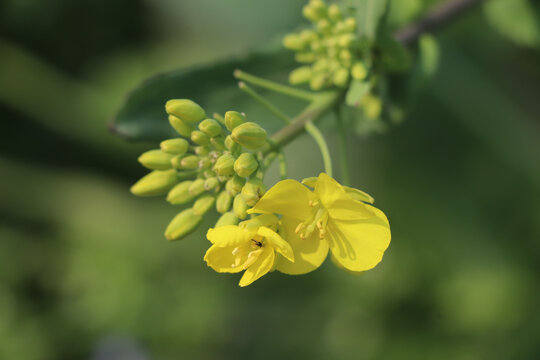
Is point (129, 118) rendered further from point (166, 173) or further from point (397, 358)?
point (397, 358)

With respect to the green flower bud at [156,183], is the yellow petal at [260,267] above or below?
below

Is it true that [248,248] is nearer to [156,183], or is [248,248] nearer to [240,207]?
[240,207]

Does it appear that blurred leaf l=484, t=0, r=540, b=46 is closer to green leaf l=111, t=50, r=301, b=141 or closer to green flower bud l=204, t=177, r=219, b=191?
green leaf l=111, t=50, r=301, b=141

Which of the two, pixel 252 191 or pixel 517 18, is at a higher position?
pixel 517 18

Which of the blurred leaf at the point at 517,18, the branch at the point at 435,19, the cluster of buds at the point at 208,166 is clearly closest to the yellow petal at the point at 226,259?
the cluster of buds at the point at 208,166

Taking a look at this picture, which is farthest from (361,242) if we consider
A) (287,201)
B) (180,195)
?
(180,195)

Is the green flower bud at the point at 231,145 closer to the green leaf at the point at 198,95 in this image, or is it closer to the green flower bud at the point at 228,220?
the green flower bud at the point at 228,220
